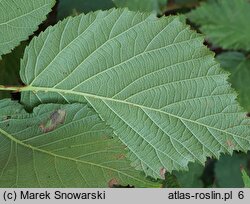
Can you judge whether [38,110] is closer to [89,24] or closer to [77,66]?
[77,66]

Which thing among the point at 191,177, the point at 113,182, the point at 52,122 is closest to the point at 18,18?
the point at 52,122

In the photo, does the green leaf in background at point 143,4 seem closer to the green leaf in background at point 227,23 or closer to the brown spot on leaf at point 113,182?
the green leaf in background at point 227,23

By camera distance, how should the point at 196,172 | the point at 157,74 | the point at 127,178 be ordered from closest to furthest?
1. the point at 127,178
2. the point at 157,74
3. the point at 196,172

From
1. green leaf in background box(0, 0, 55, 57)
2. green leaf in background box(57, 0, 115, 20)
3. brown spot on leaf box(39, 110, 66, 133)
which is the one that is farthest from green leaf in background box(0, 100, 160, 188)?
green leaf in background box(57, 0, 115, 20)

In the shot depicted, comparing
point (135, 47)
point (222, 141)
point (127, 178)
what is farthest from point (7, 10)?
point (222, 141)

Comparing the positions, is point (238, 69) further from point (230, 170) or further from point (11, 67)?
point (11, 67)

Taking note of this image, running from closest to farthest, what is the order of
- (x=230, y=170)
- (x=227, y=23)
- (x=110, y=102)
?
(x=110, y=102)
(x=227, y=23)
(x=230, y=170)
